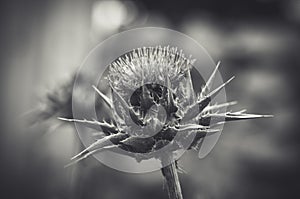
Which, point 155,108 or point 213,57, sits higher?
point 213,57

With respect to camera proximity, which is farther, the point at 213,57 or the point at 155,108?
the point at 213,57

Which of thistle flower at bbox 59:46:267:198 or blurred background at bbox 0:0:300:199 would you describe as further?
blurred background at bbox 0:0:300:199

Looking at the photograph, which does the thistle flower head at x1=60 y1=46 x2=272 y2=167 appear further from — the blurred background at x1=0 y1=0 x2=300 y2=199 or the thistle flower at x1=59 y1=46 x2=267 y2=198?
the blurred background at x1=0 y1=0 x2=300 y2=199

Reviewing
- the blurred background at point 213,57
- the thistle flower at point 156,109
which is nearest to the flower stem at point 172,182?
the thistle flower at point 156,109

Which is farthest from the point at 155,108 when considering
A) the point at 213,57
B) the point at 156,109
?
the point at 213,57

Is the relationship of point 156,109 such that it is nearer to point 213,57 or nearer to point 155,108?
point 155,108

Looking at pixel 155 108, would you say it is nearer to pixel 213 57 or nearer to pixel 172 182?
pixel 172 182

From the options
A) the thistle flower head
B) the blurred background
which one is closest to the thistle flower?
the thistle flower head

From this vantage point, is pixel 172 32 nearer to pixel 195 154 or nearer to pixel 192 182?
pixel 195 154

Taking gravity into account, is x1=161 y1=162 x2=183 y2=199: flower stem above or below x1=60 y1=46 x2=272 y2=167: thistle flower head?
below
